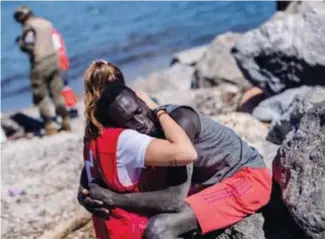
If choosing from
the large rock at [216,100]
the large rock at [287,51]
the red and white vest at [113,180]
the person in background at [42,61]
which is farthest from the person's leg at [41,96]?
the red and white vest at [113,180]

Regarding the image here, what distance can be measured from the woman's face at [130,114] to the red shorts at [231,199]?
0.49 metres

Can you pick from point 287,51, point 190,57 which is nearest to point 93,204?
point 287,51

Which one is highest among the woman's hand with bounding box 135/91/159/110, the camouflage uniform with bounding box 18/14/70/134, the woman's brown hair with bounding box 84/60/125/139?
the woman's brown hair with bounding box 84/60/125/139

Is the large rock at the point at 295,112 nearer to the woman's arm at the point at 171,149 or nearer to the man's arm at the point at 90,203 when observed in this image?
the woman's arm at the point at 171,149

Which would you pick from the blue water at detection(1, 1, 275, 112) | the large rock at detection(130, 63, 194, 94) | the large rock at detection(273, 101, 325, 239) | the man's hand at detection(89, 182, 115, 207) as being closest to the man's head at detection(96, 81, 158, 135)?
the man's hand at detection(89, 182, 115, 207)

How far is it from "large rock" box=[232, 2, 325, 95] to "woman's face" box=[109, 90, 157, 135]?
3499 millimetres

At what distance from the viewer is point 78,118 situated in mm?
11422

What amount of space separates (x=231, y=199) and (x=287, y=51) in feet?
12.4

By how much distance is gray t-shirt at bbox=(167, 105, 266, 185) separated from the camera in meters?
4.12

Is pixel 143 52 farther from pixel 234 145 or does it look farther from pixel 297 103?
pixel 234 145

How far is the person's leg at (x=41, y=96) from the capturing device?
10.0 m

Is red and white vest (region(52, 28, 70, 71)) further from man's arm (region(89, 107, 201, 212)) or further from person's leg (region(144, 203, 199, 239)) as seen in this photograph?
person's leg (region(144, 203, 199, 239))

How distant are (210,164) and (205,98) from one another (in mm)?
5454

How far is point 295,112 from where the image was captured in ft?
18.1
